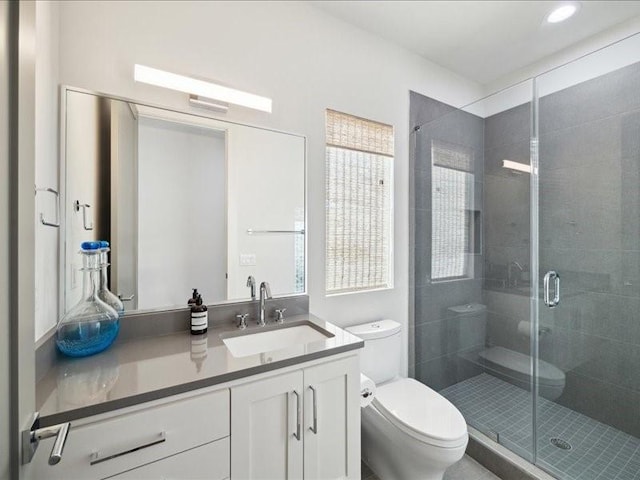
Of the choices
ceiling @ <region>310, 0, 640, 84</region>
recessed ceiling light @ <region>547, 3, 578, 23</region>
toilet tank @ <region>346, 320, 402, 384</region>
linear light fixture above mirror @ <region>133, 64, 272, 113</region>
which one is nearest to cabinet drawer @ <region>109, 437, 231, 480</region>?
toilet tank @ <region>346, 320, 402, 384</region>

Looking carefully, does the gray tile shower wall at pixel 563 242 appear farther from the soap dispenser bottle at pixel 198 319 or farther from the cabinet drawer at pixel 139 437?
the cabinet drawer at pixel 139 437

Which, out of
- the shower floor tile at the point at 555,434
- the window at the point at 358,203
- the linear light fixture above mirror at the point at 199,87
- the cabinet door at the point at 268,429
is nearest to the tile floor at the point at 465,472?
the shower floor tile at the point at 555,434

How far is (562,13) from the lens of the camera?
69.3 inches

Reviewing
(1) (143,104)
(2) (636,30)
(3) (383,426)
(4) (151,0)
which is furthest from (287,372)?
(2) (636,30)

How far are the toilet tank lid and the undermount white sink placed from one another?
0.41 meters

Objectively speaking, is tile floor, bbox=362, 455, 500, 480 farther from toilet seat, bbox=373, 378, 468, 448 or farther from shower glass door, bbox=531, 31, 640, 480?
toilet seat, bbox=373, 378, 468, 448

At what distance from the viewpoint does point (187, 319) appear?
1.38m

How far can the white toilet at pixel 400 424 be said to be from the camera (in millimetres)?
1311

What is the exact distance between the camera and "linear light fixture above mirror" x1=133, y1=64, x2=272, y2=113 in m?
1.30

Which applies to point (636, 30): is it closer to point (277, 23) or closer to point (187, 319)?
point (277, 23)

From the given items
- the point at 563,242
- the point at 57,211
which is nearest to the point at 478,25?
the point at 563,242

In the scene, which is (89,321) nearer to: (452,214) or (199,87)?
(199,87)

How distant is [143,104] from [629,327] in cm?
278

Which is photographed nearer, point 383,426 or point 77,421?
point 77,421
